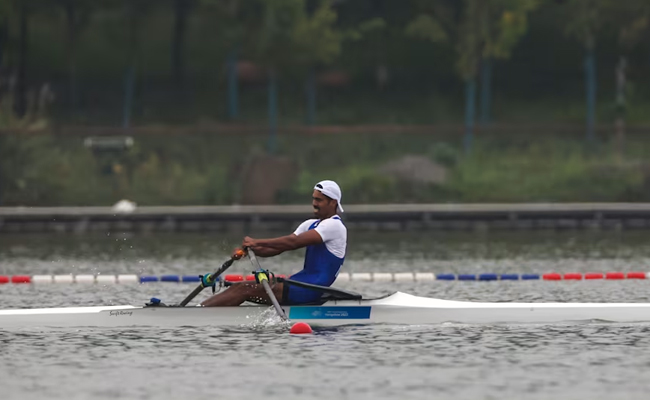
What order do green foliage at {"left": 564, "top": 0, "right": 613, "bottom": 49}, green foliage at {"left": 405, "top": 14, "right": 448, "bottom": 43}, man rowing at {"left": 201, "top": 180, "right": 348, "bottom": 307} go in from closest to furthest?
man rowing at {"left": 201, "top": 180, "right": 348, "bottom": 307}
green foliage at {"left": 564, "top": 0, "right": 613, "bottom": 49}
green foliage at {"left": 405, "top": 14, "right": 448, "bottom": 43}

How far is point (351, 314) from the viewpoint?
52.7ft

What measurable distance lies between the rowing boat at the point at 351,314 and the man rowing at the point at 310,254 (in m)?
0.16

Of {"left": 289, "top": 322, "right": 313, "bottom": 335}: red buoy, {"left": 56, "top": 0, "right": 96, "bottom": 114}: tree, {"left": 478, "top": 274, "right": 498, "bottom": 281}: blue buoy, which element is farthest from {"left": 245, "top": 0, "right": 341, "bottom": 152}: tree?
{"left": 289, "top": 322, "right": 313, "bottom": 335}: red buoy

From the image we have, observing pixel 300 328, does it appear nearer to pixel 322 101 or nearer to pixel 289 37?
pixel 289 37

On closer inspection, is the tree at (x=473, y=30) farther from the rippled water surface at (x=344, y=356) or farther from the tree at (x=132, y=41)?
the rippled water surface at (x=344, y=356)

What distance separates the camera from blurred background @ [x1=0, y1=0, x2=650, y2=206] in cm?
4472

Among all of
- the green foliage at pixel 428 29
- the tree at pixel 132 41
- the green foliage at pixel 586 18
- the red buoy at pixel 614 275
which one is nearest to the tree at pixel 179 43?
the tree at pixel 132 41

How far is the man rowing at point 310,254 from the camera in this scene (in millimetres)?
16109

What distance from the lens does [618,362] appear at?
13.8 m

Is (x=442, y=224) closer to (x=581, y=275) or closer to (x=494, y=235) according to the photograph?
(x=494, y=235)

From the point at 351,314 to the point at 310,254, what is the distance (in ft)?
2.65

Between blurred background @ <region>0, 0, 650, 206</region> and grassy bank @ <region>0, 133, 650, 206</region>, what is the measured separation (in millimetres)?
59

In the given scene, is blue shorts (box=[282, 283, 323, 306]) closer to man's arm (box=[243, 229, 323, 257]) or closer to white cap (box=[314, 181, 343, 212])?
man's arm (box=[243, 229, 323, 257])

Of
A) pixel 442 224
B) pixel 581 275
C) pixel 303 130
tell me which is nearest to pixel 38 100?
pixel 303 130
